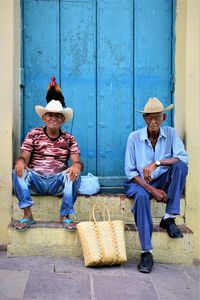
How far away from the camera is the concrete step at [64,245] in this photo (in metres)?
4.44

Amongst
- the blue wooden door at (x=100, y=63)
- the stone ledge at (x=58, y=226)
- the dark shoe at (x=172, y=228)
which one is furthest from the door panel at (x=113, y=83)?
the dark shoe at (x=172, y=228)

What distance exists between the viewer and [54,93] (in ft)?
15.8

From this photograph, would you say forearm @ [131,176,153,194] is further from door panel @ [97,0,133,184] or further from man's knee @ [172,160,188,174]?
door panel @ [97,0,133,184]

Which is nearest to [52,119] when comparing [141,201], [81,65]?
[81,65]

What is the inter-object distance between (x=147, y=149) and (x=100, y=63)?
1.24 meters

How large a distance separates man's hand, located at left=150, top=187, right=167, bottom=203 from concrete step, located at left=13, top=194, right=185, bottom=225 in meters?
0.40

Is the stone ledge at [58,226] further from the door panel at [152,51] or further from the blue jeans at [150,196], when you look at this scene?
the door panel at [152,51]

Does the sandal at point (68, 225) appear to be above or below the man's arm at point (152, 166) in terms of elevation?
below

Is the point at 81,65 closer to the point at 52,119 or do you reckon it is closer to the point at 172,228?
the point at 52,119

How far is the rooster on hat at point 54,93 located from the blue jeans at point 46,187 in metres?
0.84

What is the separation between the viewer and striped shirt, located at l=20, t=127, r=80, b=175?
4715mm

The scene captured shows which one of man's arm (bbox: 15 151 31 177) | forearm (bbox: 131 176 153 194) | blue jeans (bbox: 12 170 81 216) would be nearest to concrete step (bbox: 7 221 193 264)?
blue jeans (bbox: 12 170 81 216)

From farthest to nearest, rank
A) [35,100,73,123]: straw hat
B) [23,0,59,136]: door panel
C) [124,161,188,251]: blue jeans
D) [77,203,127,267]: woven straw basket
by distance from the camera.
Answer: [23,0,59,136]: door panel
[35,100,73,123]: straw hat
[124,161,188,251]: blue jeans
[77,203,127,267]: woven straw basket

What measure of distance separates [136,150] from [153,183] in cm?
39
